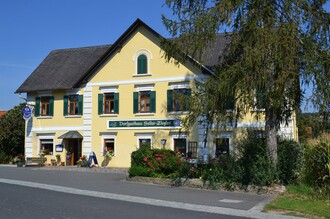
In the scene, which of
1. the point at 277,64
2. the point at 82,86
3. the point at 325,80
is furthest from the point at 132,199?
the point at 82,86

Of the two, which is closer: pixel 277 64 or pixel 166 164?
pixel 277 64

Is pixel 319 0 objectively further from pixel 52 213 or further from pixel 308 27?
pixel 52 213

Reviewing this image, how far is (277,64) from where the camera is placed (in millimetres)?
14578

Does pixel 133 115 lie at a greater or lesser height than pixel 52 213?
greater

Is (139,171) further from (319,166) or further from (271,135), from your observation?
(319,166)

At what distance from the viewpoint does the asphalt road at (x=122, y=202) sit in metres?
10.6

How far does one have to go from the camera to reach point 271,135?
1623 centimetres

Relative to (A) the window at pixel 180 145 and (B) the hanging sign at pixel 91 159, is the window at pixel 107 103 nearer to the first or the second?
(B) the hanging sign at pixel 91 159

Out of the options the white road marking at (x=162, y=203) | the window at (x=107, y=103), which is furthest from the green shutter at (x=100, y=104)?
the white road marking at (x=162, y=203)

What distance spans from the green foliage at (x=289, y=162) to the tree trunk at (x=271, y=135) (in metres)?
0.42

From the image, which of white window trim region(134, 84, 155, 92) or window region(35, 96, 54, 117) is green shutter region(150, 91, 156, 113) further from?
window region(35, 96, 54, 117)

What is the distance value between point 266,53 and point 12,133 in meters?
25.0

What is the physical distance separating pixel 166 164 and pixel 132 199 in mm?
5701

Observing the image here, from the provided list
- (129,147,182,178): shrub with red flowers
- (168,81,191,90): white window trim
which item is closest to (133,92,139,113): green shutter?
(168,81,191,90): white window trim
